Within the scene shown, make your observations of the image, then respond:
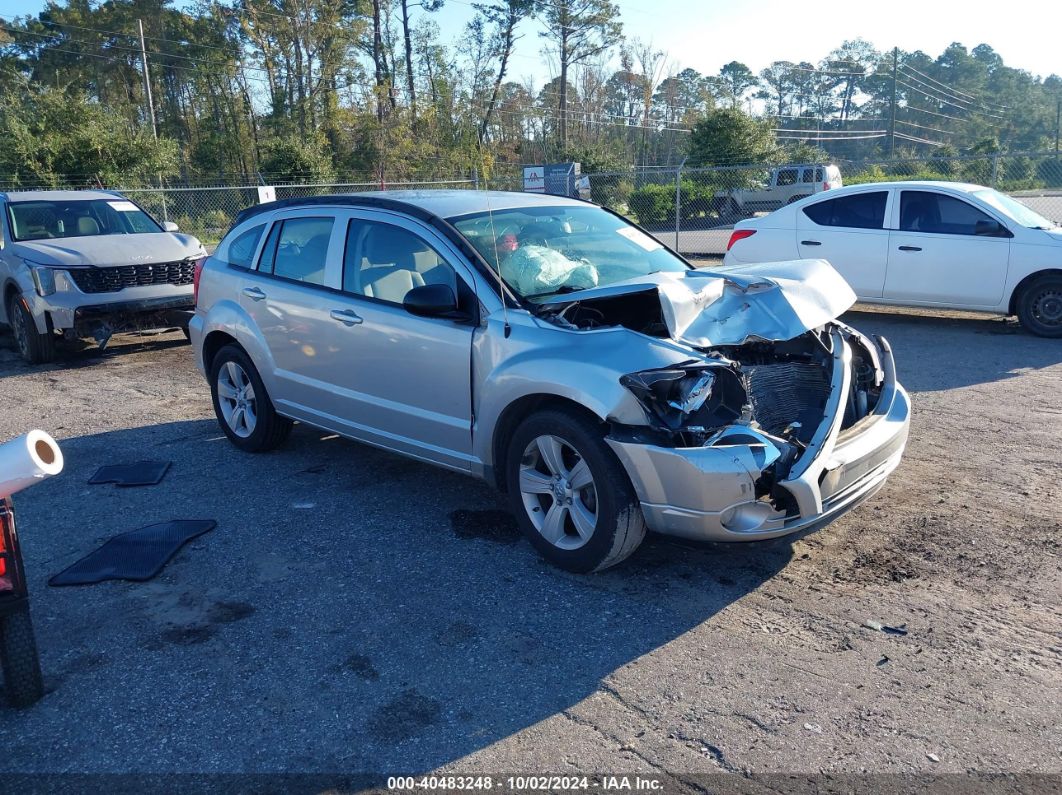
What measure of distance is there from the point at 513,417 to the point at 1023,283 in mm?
7580

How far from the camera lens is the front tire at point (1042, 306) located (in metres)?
9.29

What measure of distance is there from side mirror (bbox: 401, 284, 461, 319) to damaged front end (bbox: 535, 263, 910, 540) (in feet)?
2.03

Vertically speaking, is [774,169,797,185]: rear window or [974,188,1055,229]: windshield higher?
[774,169,797,185]: rear window

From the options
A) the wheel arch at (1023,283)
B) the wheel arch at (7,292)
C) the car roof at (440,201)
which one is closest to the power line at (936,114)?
the wheel arch at (1023,283)

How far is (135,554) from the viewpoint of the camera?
15.5ft

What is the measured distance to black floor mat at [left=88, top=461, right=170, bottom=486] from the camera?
590 centimetres

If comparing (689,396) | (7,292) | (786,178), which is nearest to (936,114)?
(786,178)

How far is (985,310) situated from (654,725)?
331 inches

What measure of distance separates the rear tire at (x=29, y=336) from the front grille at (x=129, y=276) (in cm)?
68

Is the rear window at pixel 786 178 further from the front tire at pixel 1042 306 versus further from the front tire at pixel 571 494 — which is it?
the front tire at pixel 571 494

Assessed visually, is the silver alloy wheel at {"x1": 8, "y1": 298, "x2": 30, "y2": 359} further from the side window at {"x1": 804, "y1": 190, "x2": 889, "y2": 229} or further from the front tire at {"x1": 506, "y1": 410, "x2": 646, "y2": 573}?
the side window at {"x1": 804, "y1": 190, "x2": 889, "y2": 229}

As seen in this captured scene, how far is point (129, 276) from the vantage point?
32.0ft

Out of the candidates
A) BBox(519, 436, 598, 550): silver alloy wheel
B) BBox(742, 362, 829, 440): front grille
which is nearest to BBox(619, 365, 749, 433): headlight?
BBox(742, 362, 829, 440): front grille

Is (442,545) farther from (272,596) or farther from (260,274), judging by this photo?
(260,274)
